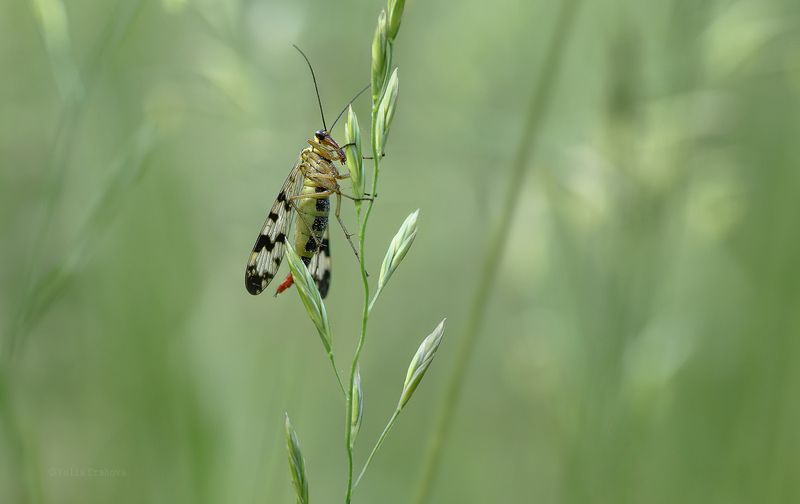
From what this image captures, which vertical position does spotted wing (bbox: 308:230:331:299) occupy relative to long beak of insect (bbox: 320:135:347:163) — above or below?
below

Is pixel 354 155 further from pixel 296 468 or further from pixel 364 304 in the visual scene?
pixel 296 468

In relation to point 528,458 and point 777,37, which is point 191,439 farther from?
point 777,37

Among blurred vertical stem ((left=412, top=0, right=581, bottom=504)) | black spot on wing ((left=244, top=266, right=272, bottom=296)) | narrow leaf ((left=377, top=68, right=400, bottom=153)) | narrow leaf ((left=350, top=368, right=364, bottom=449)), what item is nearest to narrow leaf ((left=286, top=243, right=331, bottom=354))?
narrow leaf ((left=350, top=368, right=364, bottom=449))

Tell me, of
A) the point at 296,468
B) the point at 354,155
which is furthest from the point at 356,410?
the point at 354,155

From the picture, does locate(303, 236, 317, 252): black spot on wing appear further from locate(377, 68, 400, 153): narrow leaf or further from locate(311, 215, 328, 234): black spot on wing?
locate(377, 68, 400, 153): narrow leaf

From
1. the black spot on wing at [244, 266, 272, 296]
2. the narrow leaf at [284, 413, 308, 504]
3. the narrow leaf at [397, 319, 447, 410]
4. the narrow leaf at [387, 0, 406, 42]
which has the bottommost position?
the narrow leaf at [284, 413, 308, 504]

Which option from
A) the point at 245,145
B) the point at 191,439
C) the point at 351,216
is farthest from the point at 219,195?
the point at 191,439

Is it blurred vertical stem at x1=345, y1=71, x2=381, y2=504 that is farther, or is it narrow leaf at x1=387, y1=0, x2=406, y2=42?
narrow leaf at x1=387, y1=0, x2=406, y2=42

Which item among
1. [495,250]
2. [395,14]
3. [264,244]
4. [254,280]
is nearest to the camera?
[395,14]
